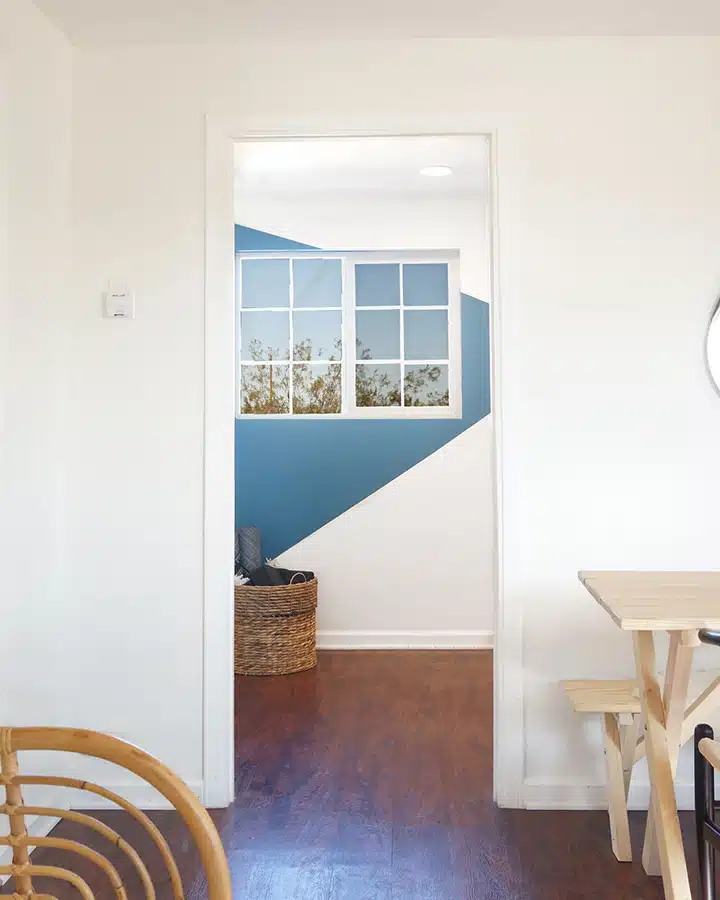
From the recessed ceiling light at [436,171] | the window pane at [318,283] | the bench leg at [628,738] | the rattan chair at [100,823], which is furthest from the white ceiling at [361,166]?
the rattan chair at [100,823]

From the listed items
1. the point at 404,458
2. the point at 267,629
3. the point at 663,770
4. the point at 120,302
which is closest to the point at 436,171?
the point at 404,458

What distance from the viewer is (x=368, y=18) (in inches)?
109

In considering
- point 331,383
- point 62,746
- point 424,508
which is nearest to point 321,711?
point 424,508

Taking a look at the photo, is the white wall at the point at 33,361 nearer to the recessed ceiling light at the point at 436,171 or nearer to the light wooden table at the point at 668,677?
the light wooden table at the point at 668,677

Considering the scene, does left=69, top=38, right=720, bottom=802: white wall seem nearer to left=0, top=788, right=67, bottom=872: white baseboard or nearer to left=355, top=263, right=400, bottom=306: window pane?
left=0, top=788, right=67, bottom=872: white baseboard

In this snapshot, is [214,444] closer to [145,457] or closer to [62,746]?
[145,457]

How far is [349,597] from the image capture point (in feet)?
A: 16.7

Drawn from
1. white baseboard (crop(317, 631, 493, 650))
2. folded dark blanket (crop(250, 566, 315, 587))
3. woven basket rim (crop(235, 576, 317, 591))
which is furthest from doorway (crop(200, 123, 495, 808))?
woven basket rim (crop(235, 576, 317, 591))

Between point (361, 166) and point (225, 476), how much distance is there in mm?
2141

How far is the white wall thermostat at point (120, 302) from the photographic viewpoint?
295cm

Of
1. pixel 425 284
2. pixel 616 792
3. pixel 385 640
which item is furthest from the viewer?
pixel 425 284

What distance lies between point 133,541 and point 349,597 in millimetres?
2292

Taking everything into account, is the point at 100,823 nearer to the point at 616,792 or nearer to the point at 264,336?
the point at 616,792

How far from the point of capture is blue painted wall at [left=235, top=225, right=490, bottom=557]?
16.8 feet
